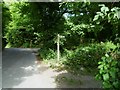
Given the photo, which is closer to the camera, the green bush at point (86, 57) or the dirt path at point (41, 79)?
the dirt path at point (41, 79)

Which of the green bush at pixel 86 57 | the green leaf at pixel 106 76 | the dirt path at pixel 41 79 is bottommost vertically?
the dirt path at pixel 41 79

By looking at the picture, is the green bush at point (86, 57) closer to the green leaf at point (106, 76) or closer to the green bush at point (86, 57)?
the green bush at point (86, 57)

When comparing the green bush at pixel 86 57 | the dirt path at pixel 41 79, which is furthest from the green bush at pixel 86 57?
the dirt path at pixel 41 79

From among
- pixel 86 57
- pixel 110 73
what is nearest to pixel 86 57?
pixel 86 57

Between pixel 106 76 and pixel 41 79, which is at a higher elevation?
pixel 106 76

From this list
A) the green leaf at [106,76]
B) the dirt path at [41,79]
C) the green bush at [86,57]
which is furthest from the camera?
the green bush at [86,57]

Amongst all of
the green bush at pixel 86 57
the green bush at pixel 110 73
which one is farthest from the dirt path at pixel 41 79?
the green bush at pixel 110 73

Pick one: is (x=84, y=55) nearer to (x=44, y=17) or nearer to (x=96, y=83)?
(x=96, y=83)

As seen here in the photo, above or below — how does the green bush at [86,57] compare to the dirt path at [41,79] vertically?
above

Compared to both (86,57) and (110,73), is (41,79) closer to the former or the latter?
(86,57)

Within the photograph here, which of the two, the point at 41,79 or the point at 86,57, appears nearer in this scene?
the point at 41,79

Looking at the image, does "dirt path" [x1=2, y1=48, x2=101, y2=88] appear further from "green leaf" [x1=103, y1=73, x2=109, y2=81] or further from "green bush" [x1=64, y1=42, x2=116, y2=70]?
"green leaf" [x1=103, y1=73, x2=109, y2=81]

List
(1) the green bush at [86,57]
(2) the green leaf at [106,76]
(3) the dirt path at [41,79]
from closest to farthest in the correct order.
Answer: (2) the green leaf at [106,76], (3) the dirt path at [41,79], (1) the green bush at [86,57]

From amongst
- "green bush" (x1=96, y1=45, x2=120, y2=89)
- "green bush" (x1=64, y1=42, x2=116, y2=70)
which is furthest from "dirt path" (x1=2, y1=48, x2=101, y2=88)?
"green bush" (x1=96, y1=45, x2=120, y2=89)
